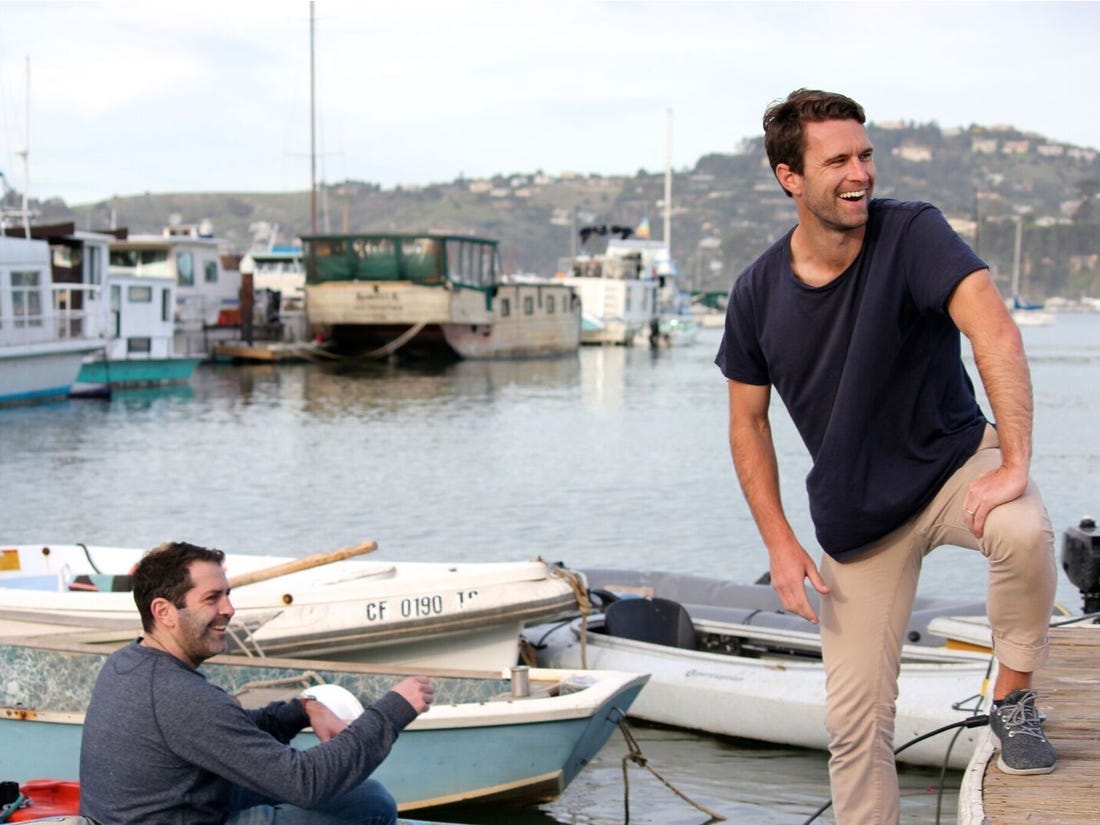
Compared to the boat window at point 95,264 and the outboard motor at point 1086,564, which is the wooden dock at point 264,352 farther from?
the outboard motor at point 1086,564

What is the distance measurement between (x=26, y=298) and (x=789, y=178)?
29.9m

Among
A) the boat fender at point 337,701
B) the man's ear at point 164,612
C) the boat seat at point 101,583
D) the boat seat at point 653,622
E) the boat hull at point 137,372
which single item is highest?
the man's ear at point 164,612

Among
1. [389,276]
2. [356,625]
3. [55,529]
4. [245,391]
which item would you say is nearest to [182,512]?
[55,529]

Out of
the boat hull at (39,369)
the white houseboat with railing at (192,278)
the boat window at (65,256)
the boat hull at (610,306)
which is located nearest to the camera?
the boat hull at (39,369)

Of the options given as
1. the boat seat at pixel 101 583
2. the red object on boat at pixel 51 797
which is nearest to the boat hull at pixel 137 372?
the boat seat at pixel 101 583

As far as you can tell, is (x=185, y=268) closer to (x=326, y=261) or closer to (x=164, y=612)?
(x=326, y=261)

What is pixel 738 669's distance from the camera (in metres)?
9.41

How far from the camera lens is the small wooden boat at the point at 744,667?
8.71 m

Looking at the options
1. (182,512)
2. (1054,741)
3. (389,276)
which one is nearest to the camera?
(1054,741)

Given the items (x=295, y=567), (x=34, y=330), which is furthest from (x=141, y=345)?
(x=295, y=567)

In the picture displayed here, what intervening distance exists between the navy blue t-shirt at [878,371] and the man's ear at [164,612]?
165 centimetres

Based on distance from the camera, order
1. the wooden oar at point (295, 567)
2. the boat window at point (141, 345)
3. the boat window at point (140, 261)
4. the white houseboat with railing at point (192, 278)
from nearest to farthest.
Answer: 1. the wooden oar at point (295, 567)
2. the boat window at point (141, 345)
3. the boat window at point (140, 261)
4. the white houseboat with railing at point (192, 278)

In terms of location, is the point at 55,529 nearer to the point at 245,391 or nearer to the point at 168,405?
the point at 168,405

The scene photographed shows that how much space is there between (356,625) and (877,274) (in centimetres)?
541
